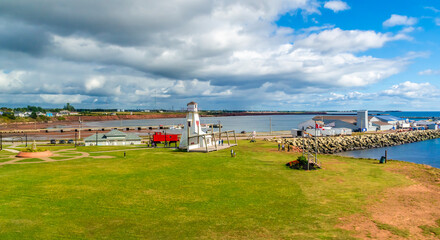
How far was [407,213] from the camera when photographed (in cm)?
1584

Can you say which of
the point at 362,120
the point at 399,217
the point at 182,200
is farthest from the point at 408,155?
the point at 182,200

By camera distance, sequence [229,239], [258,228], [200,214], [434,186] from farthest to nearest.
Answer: [434,186], [200,214], [258,228], [229,239]

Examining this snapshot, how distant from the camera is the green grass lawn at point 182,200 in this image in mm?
13094

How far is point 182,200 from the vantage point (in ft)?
58.5

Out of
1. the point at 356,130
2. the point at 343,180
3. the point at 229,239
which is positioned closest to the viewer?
the point at 229,239

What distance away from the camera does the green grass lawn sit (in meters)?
13.1

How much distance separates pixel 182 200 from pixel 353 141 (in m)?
69.5

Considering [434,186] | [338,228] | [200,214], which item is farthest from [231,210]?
[434,186]

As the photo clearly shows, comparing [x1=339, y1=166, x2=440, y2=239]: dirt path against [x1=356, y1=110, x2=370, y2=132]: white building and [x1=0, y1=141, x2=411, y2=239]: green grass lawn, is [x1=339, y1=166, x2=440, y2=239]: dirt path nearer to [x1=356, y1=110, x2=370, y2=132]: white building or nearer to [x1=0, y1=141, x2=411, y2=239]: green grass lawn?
[x1=0, y1=141, x2=411, y2=239]: green grass lawn

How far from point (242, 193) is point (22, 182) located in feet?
59.8

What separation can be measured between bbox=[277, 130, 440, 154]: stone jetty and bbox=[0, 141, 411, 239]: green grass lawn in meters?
34.6

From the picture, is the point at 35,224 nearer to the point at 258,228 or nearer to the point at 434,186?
the point at 258,228

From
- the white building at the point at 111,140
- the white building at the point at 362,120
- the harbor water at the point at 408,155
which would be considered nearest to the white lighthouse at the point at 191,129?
the white building at the point at 111,140

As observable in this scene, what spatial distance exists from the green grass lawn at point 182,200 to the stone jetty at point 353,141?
114ft
